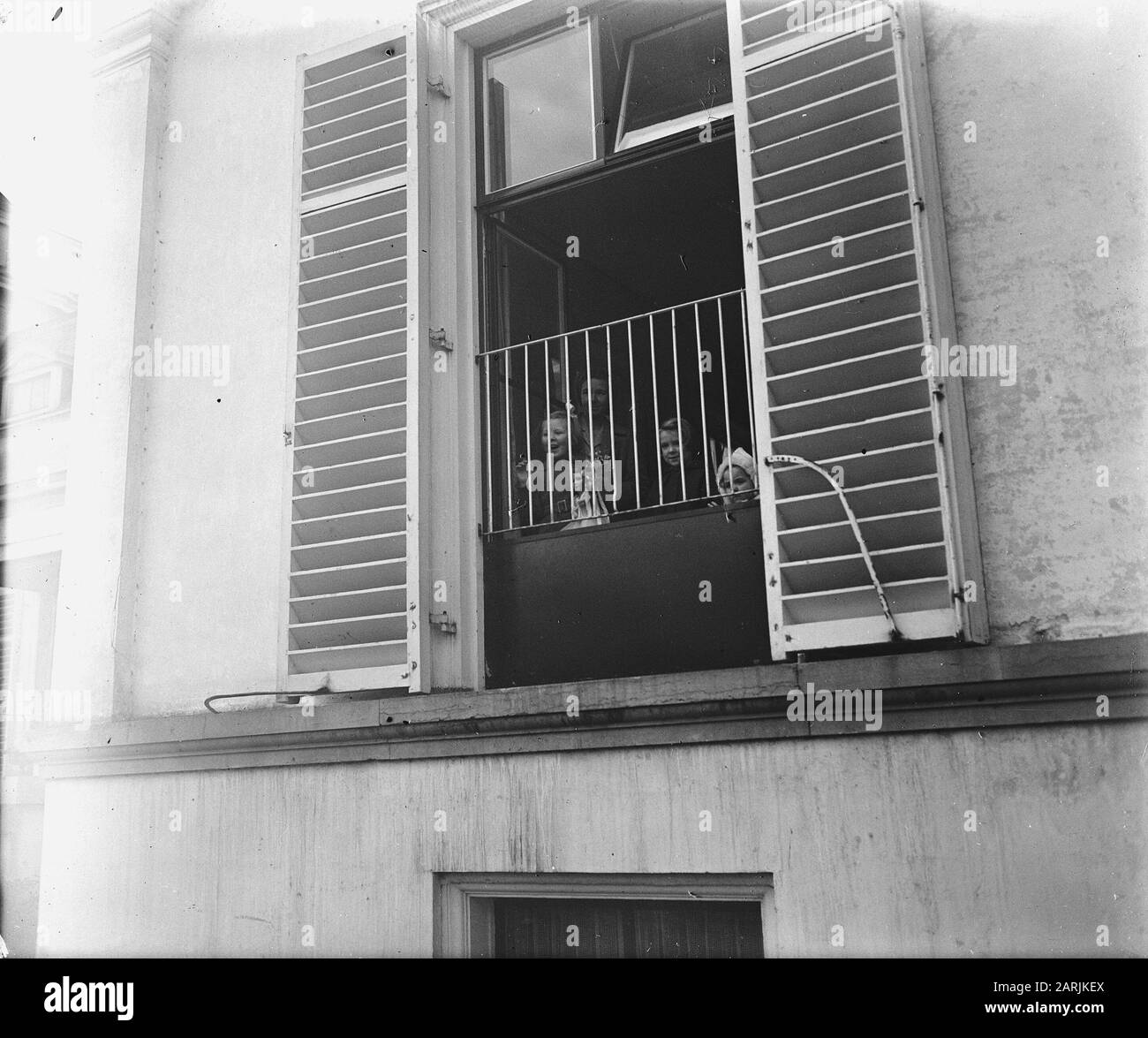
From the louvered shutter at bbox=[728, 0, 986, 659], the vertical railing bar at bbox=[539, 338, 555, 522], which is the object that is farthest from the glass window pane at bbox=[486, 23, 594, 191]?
the louvered shutter at bbox=[728, 0, 986, 659]

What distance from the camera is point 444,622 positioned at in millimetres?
4832

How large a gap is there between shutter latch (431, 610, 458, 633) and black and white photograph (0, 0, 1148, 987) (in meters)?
0.03

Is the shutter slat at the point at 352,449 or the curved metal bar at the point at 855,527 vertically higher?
the shutter slat at the point at 352,449

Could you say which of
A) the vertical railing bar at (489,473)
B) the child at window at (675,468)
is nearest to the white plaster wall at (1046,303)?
the vertical railing bar at (489,473)

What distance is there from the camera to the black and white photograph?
145 inches

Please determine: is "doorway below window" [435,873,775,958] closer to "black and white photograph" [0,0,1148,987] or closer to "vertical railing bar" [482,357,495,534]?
"black and white photograph" [0,0,1148,987]

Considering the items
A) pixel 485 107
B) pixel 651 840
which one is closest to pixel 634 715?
pixel 651 840

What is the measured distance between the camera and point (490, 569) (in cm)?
510

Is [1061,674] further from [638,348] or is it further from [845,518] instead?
[638,348]

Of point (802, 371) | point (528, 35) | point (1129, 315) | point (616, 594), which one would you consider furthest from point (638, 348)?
point (1129, 315)

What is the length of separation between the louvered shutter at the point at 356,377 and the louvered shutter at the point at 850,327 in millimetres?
1555

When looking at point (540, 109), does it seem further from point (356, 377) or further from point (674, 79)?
point (356, 377)

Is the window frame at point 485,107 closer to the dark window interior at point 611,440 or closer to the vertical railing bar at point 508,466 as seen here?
the dark window interior at point 611,440

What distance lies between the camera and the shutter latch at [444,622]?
481 cm
